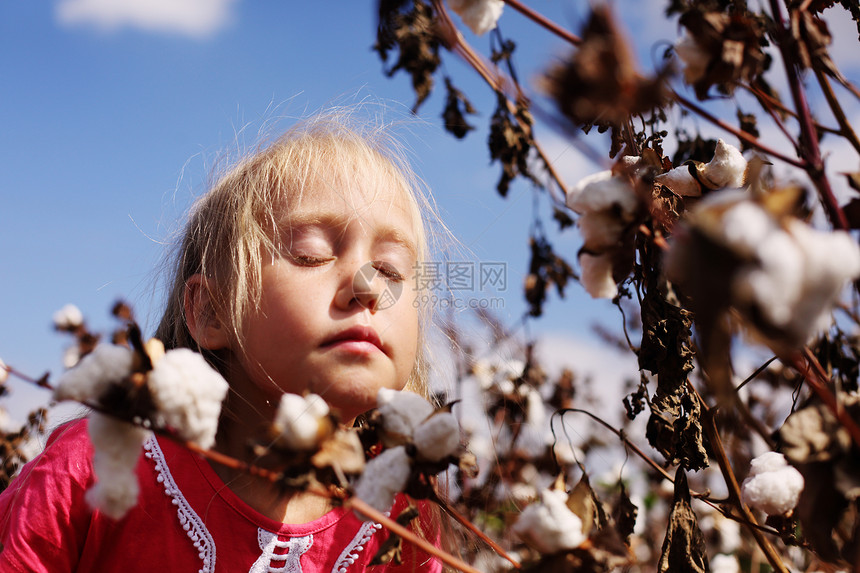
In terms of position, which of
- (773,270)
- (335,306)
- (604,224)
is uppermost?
(335,306)

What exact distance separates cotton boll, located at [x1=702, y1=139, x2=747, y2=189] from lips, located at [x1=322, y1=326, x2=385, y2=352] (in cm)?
56

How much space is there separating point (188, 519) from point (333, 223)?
1.97 feet

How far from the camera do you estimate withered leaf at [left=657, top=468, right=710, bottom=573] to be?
743mm

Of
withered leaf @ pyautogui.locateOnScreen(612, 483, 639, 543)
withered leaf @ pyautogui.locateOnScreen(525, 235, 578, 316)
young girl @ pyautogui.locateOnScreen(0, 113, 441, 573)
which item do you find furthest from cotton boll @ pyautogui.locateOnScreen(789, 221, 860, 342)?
withered leaf @ pyautogui.locateOnScreen(525, 235, 578, 316)

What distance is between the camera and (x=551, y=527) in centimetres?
52

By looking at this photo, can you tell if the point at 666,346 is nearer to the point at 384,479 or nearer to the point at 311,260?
the point at 384,479

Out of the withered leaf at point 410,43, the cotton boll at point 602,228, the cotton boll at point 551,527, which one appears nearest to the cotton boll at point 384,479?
the cotton boll at point 551,527

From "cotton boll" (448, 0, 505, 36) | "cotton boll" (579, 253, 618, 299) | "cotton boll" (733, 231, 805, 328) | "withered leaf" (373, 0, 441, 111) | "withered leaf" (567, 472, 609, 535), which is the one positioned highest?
"withered leaf" (373, 0, 441, 111)

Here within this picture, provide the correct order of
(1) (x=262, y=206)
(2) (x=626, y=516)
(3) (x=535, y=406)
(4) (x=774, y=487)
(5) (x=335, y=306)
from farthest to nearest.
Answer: (3) (x=535, y=406), (1) (x=262, y=206), (5) (x=335, y=306), (2) (x=626, y=516), (4) (x=774, y=487)

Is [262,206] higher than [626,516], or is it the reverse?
[262,206]

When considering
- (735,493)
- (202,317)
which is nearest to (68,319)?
Answer: (202,317)

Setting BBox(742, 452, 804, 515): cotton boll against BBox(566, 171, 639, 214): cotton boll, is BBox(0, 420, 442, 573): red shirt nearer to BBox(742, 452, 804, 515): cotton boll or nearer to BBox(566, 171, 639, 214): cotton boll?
BBox(742, 452, 804, 515): cotton boll

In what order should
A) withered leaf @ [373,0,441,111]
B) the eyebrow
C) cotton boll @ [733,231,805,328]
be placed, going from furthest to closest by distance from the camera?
the eyebrow, withered leaf @ [373,0,441,111], cotton boll @ [733,231,805,328]

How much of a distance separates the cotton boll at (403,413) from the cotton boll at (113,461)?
0.66 ft
